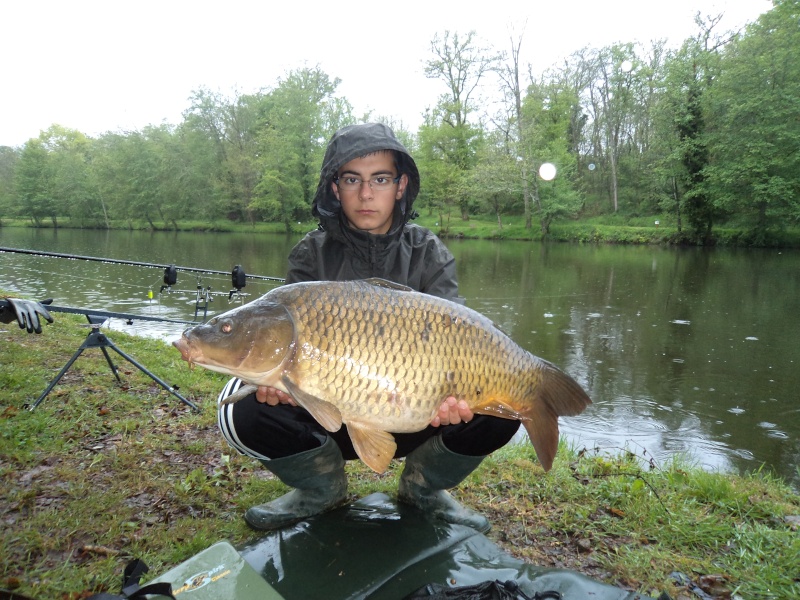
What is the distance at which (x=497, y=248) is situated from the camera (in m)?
16.8

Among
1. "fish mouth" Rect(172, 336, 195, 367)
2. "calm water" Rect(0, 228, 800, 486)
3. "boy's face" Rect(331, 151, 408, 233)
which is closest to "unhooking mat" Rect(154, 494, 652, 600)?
"fish mouth" Rect(172, 336, 195, 367)

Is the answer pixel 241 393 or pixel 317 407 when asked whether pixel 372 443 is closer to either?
pixel 317 407

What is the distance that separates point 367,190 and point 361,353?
68 cm

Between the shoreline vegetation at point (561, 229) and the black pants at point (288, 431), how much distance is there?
598 inches

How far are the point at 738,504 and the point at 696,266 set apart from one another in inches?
442

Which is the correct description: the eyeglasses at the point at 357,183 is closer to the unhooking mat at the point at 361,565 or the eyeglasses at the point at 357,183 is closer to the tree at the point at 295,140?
the unhooking mat at the point at 361,565

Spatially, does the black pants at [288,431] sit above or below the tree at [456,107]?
below

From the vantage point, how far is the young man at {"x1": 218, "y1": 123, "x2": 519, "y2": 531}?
1.39 m

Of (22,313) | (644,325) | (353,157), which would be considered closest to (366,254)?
(353,157)

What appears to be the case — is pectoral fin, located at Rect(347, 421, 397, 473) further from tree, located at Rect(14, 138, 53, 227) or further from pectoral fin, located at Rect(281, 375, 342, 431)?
tree, located at Rect(14, 138, 53, 227)

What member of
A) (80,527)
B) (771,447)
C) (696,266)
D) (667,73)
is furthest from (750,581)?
(667,73)

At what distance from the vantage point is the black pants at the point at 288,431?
137cm

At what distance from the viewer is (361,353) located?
3.92 ft

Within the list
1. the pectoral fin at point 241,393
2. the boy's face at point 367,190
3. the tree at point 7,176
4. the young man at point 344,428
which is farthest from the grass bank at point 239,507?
the tree at point 7,176
